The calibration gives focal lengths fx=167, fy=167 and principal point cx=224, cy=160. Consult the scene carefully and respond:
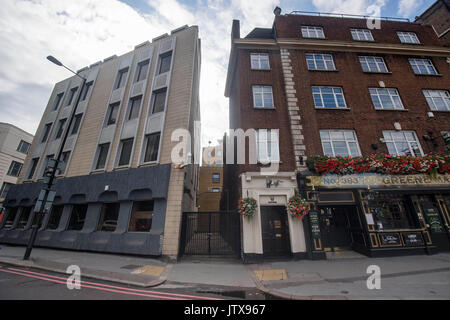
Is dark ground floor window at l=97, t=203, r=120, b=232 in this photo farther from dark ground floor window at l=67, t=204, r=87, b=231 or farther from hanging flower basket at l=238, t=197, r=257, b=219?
hanging flower basket at l=238, t=197, r=257, b=219

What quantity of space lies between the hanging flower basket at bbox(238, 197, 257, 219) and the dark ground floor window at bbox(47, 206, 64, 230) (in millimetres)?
14152

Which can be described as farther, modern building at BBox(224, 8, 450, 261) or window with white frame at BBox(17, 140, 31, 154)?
window with white frame at BBox(17, 140, 31, 154)

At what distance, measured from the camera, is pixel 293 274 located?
22.5 feet

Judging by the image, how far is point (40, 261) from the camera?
8.19 meters

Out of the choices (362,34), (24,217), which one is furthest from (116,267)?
(362,34)

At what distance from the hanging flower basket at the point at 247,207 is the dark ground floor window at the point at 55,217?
14152 mm

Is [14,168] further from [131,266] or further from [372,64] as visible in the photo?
[372,64]

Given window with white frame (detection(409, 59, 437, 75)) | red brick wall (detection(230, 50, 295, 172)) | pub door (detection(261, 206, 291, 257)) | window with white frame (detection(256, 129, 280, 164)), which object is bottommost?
pub door (detection(261, 206, 291, 257))

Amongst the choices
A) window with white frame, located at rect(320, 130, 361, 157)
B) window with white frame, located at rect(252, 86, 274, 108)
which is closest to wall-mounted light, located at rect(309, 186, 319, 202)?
window with white frame, located at rect(320, 130, 361, 157)

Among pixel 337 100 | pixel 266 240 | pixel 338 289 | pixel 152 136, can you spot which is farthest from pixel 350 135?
pixel 152 136

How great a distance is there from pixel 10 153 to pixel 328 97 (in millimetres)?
40985

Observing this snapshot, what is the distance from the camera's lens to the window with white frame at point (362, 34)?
15391 mm

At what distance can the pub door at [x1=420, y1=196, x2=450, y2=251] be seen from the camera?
9.60 m
